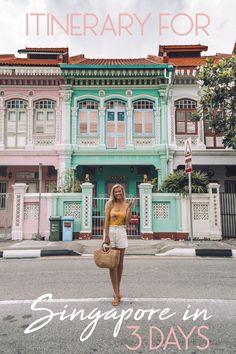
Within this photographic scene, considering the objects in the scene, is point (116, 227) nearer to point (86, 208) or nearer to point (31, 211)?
point (86, 208)

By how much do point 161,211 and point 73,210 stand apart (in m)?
3.35

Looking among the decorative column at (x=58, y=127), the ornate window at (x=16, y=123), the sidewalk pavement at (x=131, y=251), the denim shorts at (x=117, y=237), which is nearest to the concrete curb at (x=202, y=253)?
the sidewalk pavement at (x=131, y=251)

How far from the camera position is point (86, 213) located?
34.9 ft

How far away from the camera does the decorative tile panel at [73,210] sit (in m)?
10.8

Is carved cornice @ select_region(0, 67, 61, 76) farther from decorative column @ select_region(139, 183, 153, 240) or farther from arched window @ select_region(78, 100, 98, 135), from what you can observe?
decorative column @ select_region(139, 183, 153, 240)

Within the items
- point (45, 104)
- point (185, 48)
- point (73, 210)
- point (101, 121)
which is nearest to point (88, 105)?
point (101, 121)

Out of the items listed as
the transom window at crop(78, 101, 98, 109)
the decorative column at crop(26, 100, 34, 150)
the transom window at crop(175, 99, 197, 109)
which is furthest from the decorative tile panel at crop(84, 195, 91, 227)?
the transom window at crop(175, 99, 197, 109)

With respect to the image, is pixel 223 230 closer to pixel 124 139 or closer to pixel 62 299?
pixel 124 139

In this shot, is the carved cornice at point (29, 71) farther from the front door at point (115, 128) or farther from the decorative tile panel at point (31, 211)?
the decorative tile panel at point (31, 211)

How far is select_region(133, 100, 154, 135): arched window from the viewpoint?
50.5 ft

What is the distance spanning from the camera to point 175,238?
10531 mm

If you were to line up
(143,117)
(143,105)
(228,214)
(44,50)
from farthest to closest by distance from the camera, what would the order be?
(44,50), (143,105), (143,117), (228,214)

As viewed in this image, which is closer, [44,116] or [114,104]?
[44,116]

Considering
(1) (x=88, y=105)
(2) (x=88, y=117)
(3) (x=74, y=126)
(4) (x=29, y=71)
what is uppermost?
(4) (x=29, y=71)
